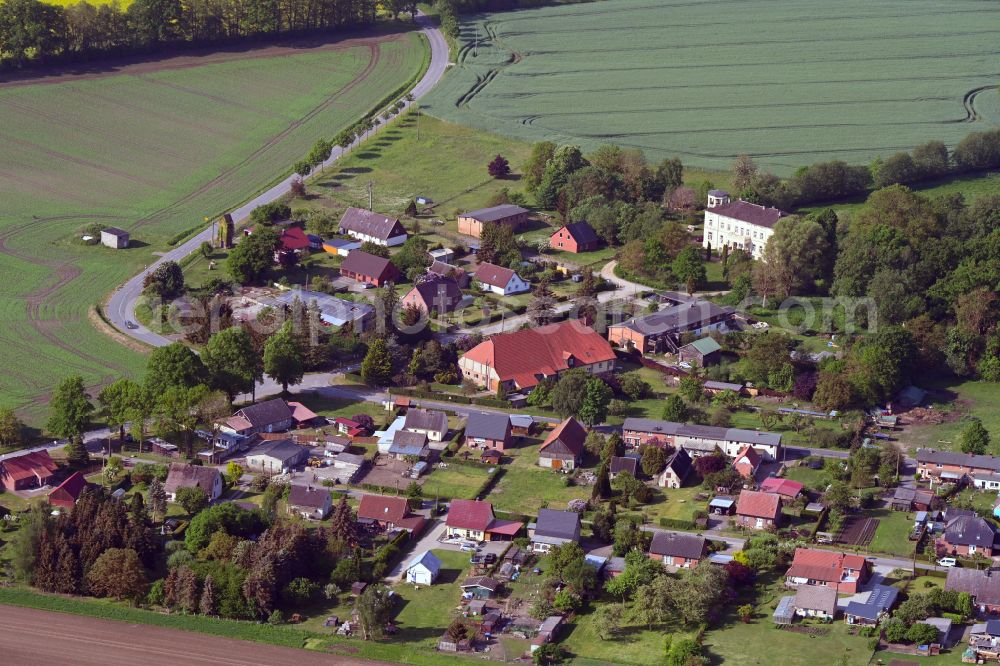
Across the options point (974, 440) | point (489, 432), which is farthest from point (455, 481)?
point (974, 440)

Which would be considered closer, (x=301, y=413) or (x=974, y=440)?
(x=974, y=440)

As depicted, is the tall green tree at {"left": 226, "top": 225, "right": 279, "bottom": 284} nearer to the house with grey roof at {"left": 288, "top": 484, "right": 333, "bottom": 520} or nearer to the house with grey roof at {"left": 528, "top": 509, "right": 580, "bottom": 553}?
the house with grey roof at {"left": 288, "top": 484, "right": 333, "bottom": 520}

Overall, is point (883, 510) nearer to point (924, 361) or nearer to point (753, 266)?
point (924, 361)

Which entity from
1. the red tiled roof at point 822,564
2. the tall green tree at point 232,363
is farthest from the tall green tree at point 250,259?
the red tiled roof at point 822,564

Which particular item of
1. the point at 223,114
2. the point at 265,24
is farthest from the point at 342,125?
the point at 265,24

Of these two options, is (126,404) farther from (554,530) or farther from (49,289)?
(49,289)

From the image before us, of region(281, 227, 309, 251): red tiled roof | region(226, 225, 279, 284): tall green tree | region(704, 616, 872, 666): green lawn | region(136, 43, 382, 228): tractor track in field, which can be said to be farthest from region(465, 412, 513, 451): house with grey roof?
region(136, 43, 382, 228): tractor track in field
